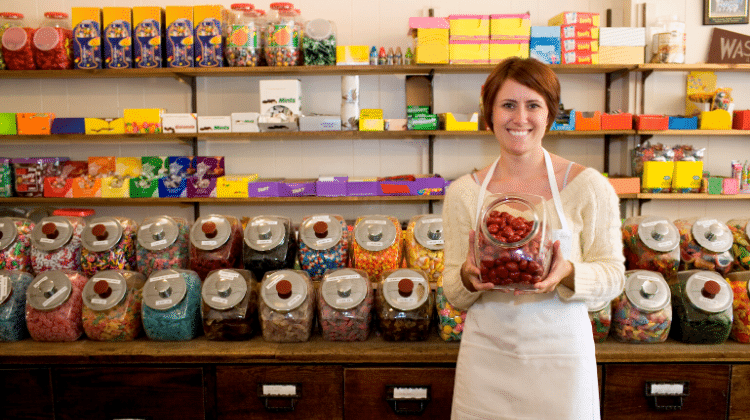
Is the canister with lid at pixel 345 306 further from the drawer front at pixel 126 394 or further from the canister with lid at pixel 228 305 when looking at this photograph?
the drawer front at pixel 126 394

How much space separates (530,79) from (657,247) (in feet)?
2.81

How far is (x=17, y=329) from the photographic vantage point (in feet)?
5.46

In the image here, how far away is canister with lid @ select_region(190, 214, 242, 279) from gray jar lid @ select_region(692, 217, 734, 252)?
58.1 inches

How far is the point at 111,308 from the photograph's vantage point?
1.61 m

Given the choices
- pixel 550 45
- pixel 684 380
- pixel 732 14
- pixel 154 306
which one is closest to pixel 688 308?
pixel 684 380

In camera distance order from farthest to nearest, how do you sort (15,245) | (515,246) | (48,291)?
1. (15,245)
2. (48,291)
3. (515,246)

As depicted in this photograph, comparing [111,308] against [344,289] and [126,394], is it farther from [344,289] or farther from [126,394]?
[344,289]

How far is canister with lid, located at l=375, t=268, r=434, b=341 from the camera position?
156cm

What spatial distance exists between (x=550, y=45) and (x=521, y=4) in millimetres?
532

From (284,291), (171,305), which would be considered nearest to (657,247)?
(284,291)

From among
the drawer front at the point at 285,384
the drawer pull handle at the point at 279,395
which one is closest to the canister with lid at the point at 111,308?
the drawer front at the point at 285,384

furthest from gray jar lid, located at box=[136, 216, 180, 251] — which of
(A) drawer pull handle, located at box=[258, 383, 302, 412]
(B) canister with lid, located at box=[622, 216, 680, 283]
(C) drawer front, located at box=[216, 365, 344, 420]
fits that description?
(B) canister with lid, located at box=[622, 216, 680, 283]

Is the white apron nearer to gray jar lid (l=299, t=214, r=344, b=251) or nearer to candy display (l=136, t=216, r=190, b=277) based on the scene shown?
gray jar lid (l=299, t=214, r=344, b=251)

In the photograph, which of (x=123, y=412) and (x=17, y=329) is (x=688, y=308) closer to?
(x=123, y=412)
